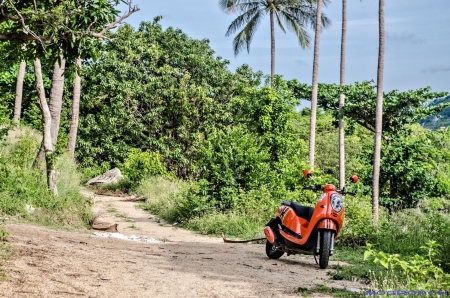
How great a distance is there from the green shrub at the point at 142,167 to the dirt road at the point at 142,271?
56.0ft

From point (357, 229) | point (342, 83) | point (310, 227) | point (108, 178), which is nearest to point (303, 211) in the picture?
point (310, 227)

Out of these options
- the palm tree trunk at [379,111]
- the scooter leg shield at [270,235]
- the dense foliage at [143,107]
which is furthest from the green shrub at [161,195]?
the scooter leg shield at [270,235]

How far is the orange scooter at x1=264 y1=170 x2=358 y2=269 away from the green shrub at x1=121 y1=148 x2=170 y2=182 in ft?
59.0

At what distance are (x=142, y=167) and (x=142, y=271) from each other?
20887 millimetres

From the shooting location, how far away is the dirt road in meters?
5.52

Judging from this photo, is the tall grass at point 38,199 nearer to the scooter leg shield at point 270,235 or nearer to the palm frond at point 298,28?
the scooter leg shield at point 270,235

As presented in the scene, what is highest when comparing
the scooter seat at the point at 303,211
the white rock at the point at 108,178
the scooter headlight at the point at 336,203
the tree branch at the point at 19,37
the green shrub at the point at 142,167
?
the tree branch at the point at 19,37

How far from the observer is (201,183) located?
1617 cm

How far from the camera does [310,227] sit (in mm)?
8469

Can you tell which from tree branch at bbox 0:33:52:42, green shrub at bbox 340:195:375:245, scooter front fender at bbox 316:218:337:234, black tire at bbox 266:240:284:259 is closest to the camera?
tree branch at bbox 0:33:52:42

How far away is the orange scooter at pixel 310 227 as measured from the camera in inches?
325

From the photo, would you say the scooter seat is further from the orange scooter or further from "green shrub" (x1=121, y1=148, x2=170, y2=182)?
"green shrub" (x1=121, y1=148, x2=170, y2=182)

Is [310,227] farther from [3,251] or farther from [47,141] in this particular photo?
[47,141]

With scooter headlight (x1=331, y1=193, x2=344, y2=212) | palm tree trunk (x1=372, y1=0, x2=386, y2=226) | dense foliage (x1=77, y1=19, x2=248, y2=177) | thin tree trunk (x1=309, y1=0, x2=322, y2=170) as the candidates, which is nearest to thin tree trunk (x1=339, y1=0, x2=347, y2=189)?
thin tree trunk (x1=309, y1=0, x2=322, y2=170)
